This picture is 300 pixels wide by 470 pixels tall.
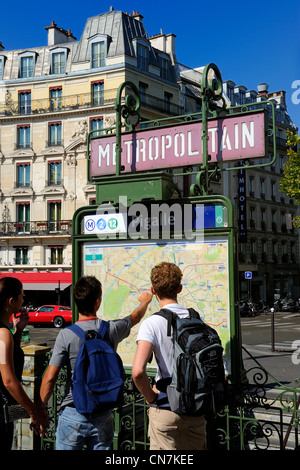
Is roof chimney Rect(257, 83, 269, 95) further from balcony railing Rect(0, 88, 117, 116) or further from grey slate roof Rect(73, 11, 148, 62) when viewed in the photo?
balcony railing Rect(0, 88, 117, 116)

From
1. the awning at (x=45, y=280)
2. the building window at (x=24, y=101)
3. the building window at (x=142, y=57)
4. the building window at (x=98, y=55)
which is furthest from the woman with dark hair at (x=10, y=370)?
the building window at (x=24, y=101)

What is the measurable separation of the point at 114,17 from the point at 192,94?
28.0 feet

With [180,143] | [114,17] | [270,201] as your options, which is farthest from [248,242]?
[180,143]

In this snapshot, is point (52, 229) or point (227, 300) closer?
point (227, 300)

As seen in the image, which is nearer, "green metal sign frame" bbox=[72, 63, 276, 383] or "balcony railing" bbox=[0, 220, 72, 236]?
"green metal sign frame" bbox=[72, 63, 276, 383]

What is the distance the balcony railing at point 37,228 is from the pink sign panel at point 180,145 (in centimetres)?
2708

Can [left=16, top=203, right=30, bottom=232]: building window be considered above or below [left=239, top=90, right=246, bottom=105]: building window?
below

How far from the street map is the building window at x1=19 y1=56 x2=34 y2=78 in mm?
33763

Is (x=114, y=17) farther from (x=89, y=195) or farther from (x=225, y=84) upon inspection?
(x=225, y=84)

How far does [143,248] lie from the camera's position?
538 cm

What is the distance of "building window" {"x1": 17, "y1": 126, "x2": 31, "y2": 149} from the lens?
35.0 metres

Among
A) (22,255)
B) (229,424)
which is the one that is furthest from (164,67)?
(229,424)

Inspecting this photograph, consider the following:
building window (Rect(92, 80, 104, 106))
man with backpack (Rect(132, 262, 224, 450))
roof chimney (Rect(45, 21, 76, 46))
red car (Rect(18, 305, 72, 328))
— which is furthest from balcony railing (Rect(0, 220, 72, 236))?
man with backpack (Rect(132, 262, 224, 450))

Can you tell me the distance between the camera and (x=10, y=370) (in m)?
3.21
